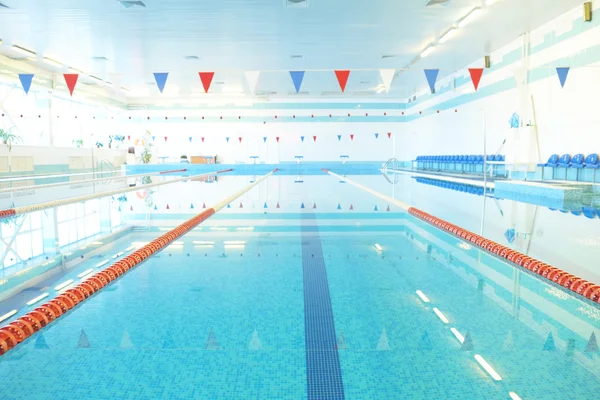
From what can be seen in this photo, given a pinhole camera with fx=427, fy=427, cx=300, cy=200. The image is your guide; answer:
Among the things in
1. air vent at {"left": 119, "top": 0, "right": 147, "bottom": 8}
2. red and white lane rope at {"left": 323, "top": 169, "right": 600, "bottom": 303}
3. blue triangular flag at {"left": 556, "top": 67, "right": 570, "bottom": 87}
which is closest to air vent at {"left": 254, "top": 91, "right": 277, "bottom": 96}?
air vent at {"left": 119, "top": 0, "right": 147, "bottom": 8}

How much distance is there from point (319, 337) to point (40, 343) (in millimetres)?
1248

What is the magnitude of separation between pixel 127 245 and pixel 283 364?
2617 mm

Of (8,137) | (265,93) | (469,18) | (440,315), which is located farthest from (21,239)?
(265,93)

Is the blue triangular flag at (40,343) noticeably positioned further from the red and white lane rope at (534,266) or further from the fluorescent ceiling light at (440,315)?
the red and white lane rope at (534,266)

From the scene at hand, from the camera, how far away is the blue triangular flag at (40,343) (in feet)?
6.14

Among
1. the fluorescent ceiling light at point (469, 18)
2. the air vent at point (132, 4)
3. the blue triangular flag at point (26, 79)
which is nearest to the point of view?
the air vent at point (132, 4)

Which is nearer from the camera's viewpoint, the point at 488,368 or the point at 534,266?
the point at 488,368

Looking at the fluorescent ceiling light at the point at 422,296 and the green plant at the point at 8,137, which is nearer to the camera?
the fluorescent ceiling light at the point at 422,296

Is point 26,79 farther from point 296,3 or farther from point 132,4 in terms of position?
point 296,3

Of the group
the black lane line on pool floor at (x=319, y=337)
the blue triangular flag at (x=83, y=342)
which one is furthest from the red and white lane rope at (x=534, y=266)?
the blue triangular flag at (x=83, y=342)

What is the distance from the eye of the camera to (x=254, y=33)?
27.9 feet

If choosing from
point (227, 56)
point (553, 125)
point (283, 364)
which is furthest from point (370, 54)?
point (283, 364)

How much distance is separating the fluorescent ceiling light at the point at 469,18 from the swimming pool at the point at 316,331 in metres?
5.05

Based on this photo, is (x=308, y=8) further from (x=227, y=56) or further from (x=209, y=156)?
(x=209, y=156)
